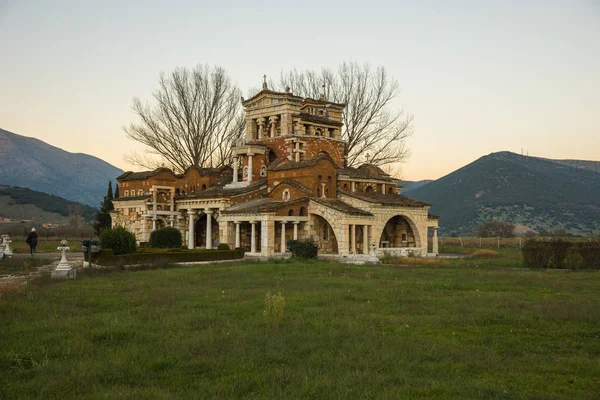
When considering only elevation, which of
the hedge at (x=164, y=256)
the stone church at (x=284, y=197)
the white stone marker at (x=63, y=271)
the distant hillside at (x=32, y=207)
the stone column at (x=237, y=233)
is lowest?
the white stone marker at (x=63, y=271)

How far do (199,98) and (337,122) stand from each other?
12315mm

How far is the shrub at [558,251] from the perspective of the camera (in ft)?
93.0

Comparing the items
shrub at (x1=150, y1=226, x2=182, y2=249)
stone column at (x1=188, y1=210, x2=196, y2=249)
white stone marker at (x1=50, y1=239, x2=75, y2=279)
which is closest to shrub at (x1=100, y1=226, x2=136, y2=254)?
shrub at (x1=150, y1=226, x2=182, y2=249)

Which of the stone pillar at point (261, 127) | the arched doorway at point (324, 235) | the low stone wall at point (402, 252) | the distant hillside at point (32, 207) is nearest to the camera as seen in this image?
the low stone wall at point (402, 252)

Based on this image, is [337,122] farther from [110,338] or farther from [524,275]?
[110,338]

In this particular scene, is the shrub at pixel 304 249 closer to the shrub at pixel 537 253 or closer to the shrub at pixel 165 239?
the shrub at pixel 165 239

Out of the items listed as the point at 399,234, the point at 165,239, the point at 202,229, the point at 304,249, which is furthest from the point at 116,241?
A: the point at 399,234

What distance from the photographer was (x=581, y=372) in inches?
368

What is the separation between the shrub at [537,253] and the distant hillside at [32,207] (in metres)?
95.5

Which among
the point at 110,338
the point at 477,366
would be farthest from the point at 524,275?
the point at 110,338

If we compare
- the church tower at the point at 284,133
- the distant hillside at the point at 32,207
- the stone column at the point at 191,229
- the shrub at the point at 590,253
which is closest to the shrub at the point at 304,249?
the church tower at the point at 284,133

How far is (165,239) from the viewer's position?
39594 mm

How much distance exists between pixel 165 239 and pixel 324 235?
1027 cm

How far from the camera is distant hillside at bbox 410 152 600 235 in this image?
113750 millimetres
